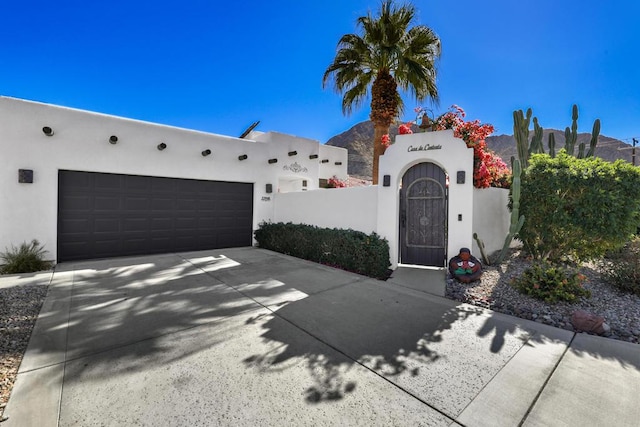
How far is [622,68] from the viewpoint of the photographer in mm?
9977

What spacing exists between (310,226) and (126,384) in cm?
667

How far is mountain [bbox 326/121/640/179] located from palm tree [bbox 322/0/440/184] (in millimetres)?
15946

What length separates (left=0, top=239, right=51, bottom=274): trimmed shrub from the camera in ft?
21.2

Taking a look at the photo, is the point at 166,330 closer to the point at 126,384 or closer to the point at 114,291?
the point at 126,384

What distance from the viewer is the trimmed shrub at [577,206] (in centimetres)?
533

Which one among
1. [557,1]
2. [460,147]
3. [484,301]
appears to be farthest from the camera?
[557,1]

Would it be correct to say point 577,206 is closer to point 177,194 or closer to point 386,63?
point 386,63

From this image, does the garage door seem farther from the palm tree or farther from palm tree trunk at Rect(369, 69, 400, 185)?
the palm tree

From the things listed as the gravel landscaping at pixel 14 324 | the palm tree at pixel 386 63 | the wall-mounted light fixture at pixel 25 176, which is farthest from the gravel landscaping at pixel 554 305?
the wall-mounted light fixture at pixel 25 176

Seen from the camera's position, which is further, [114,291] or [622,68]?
[622,68]

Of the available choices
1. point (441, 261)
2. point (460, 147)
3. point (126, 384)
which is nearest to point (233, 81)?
point (460, 147)

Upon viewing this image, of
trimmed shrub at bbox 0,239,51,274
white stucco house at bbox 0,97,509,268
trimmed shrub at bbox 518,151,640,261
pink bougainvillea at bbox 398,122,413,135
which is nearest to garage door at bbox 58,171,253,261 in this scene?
white stucco house at bbox 0,97,509,268

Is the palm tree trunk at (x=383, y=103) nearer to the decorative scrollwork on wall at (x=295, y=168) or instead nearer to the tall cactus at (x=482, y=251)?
the decorative scrollwork on wall at (x=295, y=168)

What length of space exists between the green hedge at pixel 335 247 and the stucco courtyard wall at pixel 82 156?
2.18m
